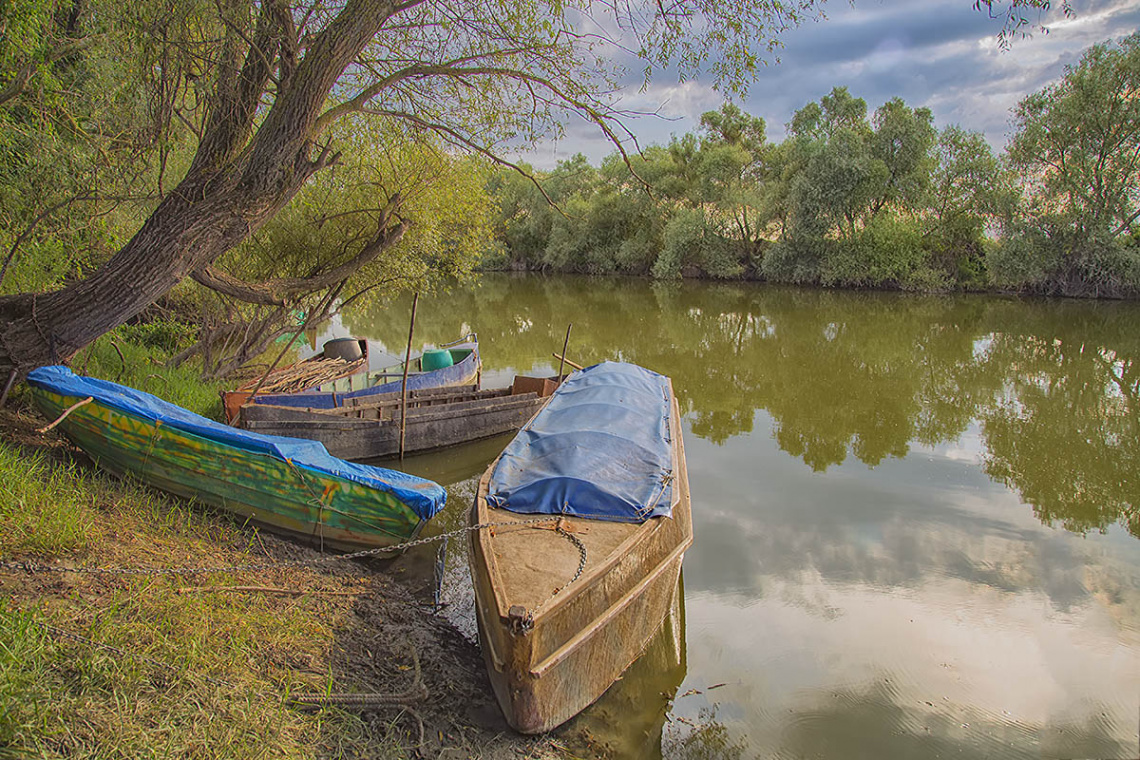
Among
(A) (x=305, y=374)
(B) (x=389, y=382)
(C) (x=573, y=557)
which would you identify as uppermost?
(C) (x=573, y=557)

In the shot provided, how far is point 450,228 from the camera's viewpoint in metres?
13.8

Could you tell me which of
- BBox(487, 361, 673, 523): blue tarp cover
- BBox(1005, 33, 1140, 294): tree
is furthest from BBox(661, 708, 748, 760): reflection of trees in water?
BBox(1005, 33, 1140, 294): tree

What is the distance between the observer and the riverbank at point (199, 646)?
3.46 meters

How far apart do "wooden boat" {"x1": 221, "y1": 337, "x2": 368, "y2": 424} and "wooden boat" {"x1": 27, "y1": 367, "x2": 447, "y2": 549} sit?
3.24 m

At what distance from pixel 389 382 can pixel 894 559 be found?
9.39 m

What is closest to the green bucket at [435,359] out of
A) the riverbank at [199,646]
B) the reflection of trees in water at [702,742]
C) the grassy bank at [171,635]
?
the grassy bank at [171,635]

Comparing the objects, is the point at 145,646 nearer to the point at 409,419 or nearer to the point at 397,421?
the point at 397,421

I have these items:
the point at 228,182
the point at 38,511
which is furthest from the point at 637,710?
the point at 228,182

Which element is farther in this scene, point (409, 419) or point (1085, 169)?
point (1085, 169)

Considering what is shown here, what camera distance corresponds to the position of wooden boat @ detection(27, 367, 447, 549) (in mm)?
6723

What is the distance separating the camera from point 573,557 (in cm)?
518

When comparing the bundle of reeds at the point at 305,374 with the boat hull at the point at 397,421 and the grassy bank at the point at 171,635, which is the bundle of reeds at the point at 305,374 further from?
the grassy bank at the point at 171,635

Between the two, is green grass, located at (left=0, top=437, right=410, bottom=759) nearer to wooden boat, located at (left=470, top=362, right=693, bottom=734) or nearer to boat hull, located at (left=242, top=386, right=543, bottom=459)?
wooden boat, located at (left=470, top=362, right=693, bottom=734)

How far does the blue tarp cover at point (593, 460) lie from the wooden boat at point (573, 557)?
0.01m
